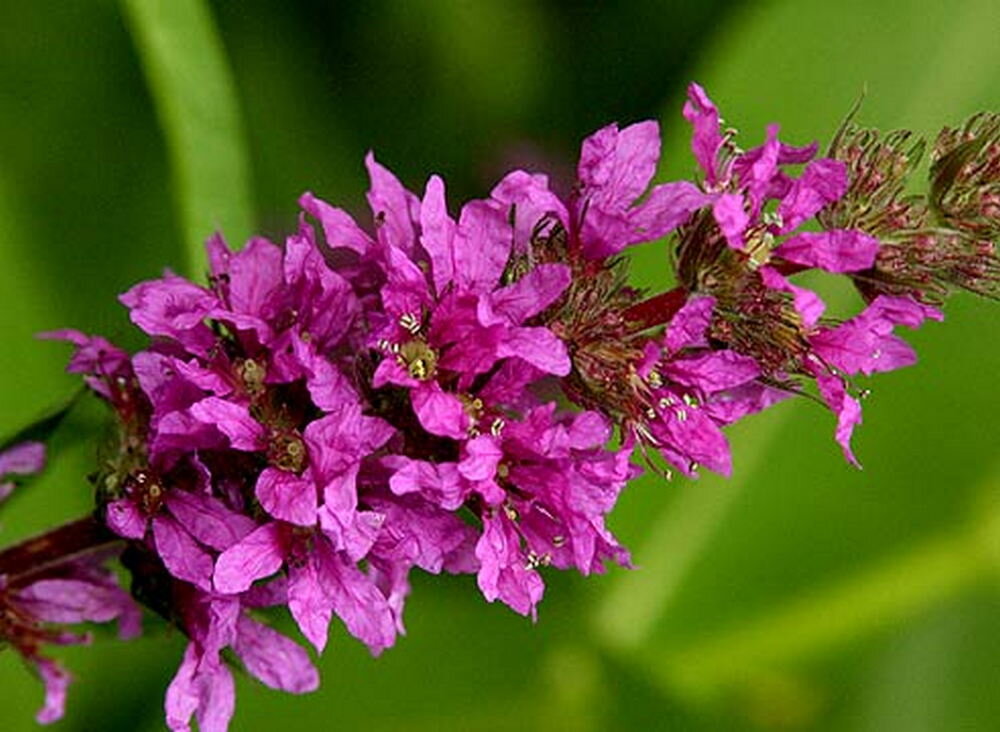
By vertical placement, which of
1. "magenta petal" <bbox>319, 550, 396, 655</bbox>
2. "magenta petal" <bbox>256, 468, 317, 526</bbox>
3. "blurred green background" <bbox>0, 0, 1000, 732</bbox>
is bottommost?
"blurred green background" <bbox>0, 0, 1000, 732</bbox>

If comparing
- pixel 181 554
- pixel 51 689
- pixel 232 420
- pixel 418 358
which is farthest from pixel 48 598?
pixel 418 358

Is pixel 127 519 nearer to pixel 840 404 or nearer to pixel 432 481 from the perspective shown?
pixel 432 481

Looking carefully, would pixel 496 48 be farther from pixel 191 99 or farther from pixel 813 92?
pixel 191 99

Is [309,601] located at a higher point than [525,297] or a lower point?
lower

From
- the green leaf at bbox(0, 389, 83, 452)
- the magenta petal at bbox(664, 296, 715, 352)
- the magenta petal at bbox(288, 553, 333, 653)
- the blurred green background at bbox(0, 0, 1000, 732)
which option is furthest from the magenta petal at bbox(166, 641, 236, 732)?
the blurred green background at bbox(0, 0, 1000, 732)

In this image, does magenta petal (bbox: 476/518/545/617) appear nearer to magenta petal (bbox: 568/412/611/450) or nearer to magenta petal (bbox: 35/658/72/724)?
magenta petal (bbox: 568/412/611/450)
